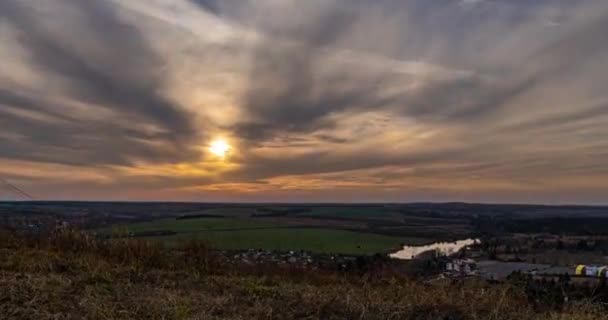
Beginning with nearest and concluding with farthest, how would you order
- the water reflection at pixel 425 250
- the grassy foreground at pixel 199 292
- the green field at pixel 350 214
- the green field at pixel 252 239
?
the grassy foreground at pixel 199 292 < the green field at pixel 252 239 < the water reflection at pixel 425 250 < the green field at pixel 350 214

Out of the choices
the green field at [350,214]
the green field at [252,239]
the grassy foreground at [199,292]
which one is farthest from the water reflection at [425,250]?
the green field at [350,214]

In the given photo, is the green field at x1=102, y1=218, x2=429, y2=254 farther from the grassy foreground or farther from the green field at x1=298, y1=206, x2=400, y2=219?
the green field at x1=298, y1=206, x2=400, y2=219

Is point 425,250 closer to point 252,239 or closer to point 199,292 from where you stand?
point 252,239

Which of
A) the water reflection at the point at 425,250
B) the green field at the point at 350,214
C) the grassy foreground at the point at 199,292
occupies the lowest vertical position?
the water reflection at the point at 425,250

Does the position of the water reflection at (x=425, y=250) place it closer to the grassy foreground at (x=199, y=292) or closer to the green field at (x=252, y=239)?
the green field at (x=252, y=239)

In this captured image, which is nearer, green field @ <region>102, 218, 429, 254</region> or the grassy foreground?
the grassy foreground

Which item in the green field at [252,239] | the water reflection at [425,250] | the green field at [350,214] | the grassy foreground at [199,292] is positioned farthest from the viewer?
the green field at [350,214]

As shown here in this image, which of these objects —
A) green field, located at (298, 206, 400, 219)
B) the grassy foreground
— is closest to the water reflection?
the grassy foreground

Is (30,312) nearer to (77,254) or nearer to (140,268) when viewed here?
(140,268)
